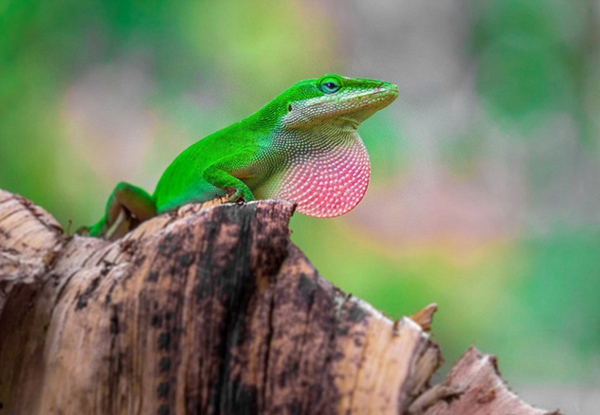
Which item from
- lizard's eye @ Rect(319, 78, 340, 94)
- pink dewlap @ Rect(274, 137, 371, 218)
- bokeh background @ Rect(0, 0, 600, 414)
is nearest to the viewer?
pink dewlap @ Rect(274, 137, 371, 218)

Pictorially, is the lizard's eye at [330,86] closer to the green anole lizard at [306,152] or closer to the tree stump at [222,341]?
the green anole lizard at [306,152]

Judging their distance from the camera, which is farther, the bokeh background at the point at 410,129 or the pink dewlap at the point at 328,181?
the bokeh background at the point at 410,129

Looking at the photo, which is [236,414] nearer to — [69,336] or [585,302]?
[69,336]

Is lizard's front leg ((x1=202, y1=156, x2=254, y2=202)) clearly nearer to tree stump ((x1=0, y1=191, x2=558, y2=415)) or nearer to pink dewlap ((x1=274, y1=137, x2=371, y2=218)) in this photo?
pink dewlap ((x1=274, y1=137, x2=371, y2=218))

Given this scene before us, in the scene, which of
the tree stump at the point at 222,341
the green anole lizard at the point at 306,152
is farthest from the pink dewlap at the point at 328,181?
the tree stump at the point at 222,341

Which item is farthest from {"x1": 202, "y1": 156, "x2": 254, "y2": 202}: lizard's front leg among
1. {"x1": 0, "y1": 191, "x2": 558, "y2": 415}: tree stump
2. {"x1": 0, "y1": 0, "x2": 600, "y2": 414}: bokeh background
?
{"x1": 0, "y1": 0, "x2": 600, "y2": 414}: bokeh background

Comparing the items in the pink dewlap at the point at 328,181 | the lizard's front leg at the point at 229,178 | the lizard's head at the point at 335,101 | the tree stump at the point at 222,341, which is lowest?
the tree stump at the point at 222,341

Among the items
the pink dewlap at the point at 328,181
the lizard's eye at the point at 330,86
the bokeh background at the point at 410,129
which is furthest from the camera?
the bokeh background at the point at 410,129

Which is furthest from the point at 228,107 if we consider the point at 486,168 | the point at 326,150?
the point at 486,168
